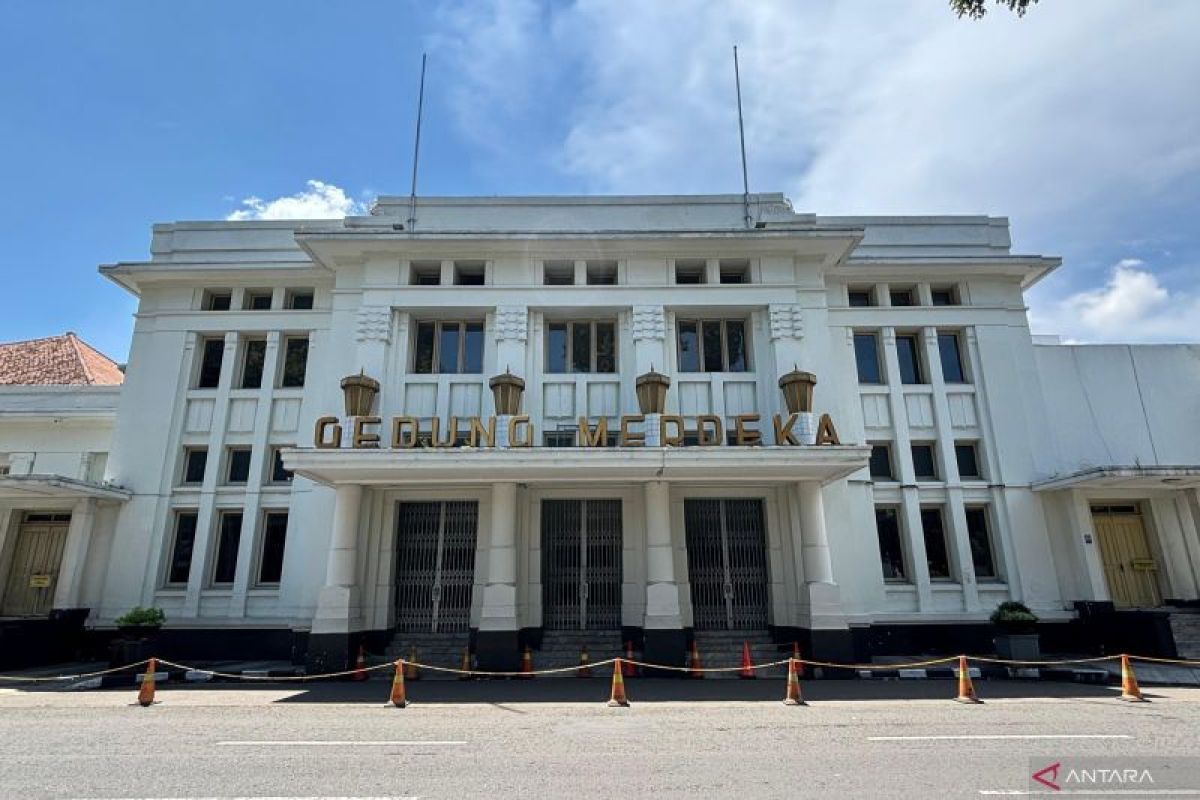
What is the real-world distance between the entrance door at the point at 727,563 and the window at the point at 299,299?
12618 millimetres

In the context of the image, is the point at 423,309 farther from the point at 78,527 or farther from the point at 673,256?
the point at 78,527

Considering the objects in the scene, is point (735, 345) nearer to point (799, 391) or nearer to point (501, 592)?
point (799, 391)

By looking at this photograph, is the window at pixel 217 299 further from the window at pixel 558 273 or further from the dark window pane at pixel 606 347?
the dark window pane at pixel 606 347

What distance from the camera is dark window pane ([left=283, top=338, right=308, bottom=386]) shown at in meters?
18.0

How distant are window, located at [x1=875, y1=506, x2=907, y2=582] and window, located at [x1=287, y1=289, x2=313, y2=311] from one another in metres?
17.4

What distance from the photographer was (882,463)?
17281 mm

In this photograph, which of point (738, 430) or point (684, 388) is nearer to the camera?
point (738, 430)

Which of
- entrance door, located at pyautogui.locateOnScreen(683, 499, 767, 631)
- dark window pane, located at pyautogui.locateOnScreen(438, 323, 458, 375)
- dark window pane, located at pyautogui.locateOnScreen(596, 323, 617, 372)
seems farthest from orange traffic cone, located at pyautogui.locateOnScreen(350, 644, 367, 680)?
dark window pane, located at pyautogui.locateOnScreen(596, 323, 617, 372)

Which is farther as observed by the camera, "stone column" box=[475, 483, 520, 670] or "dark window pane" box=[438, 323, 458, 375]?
"dark window pane" box=[438, 323, 458, 375]

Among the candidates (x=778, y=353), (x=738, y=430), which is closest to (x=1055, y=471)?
(x=778, y=353)

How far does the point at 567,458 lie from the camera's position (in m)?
13.5

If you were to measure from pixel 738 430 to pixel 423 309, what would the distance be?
898 centimetres

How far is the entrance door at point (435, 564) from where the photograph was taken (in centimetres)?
1558

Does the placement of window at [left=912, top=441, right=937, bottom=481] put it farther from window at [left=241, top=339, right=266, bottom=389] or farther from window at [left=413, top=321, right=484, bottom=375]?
window at [left=241, top=339, right=266, bottom=389]
